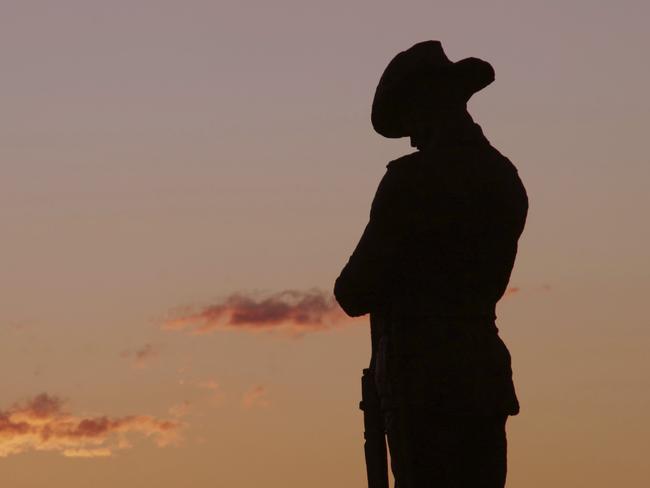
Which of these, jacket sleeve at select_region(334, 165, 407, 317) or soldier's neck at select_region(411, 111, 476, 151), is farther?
soldier's neck at select_region(411, 111, 476, 151)

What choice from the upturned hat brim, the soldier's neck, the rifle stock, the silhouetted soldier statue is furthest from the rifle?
the upturned hat brim

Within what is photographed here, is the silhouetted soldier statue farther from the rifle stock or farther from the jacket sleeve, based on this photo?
the rifle stock

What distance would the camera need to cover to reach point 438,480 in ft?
25.9

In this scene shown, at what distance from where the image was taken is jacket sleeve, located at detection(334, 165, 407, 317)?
790 cm

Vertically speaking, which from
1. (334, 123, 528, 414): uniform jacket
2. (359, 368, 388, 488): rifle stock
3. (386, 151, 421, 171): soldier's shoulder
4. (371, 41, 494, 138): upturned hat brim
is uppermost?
(371, 41, 494, 138): upturned hat brim

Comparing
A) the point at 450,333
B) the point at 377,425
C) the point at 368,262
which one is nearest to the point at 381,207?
the point at 368,262

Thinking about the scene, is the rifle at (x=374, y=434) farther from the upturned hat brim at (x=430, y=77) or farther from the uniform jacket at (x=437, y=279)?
the upturned hat brim at (x=430, y=77)

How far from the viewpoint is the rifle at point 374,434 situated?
8250 millimetres

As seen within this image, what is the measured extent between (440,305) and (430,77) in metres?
1.59

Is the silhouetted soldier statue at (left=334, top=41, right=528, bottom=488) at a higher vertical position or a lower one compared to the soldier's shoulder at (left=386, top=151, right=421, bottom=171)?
lower

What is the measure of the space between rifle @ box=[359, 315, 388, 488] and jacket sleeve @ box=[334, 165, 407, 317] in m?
0.42

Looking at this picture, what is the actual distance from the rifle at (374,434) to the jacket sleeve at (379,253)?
0.42 m

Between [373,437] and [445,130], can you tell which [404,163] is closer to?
[445,130]

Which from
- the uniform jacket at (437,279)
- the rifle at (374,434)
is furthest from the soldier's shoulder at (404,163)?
the rifle at (374,434)
